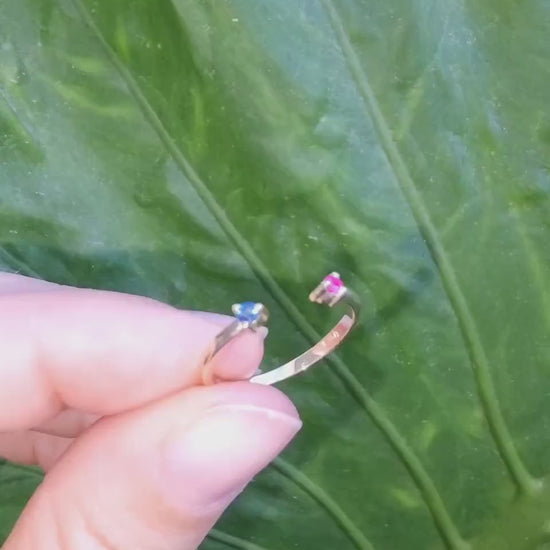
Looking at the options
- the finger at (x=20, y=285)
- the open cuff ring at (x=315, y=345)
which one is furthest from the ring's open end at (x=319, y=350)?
the finger at (x=20, y=285)

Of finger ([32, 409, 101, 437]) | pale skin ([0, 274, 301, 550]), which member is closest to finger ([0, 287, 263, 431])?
pale skin ([0, 274, 301, 550])

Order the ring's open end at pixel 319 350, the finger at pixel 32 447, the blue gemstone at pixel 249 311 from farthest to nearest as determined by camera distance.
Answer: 1. the finger at pixel 32 447
2. the ring's open end at pixel 319 350
3. the blue gemstone at pixel 249 311

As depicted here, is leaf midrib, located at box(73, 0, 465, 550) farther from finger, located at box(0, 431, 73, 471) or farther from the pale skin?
finger, located at box(0, 431, 73, 471)

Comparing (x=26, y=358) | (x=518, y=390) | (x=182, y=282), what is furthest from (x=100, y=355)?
(x=518, y=390)

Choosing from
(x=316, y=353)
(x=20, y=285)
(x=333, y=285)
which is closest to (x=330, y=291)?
(x=333, y=285)

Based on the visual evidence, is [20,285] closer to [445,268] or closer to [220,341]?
[220,341]

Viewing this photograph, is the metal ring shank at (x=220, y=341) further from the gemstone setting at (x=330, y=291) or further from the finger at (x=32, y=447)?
the finger at (x=32, y=447)
